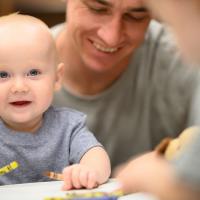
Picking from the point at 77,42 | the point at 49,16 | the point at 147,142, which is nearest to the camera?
the point at 77,42

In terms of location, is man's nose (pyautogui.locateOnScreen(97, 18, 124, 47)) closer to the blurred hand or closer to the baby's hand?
the baby's hand

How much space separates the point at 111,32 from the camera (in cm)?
140

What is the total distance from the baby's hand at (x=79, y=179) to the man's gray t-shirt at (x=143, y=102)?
1.64ft

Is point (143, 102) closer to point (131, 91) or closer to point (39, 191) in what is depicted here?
point (131, 91)

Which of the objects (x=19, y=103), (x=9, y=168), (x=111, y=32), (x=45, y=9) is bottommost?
(x=45, y=9)

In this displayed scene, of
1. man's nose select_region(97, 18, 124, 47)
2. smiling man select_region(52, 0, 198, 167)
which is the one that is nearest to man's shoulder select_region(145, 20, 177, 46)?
smiling man select_region(52, 0, 198, 167)

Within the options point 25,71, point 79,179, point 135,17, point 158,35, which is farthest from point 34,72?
point 158,35

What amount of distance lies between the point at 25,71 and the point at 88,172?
0.83ft

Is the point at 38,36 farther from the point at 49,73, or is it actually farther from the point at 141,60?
the point at 141,60

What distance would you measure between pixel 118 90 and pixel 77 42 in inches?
7.7

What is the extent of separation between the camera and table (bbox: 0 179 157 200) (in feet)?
3.37

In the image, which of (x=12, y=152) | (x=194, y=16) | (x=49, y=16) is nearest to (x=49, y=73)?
(x=12, y=152)

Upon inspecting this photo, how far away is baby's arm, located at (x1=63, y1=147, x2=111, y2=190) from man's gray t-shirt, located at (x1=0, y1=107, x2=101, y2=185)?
0.04 meters

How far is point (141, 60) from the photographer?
1.64m
